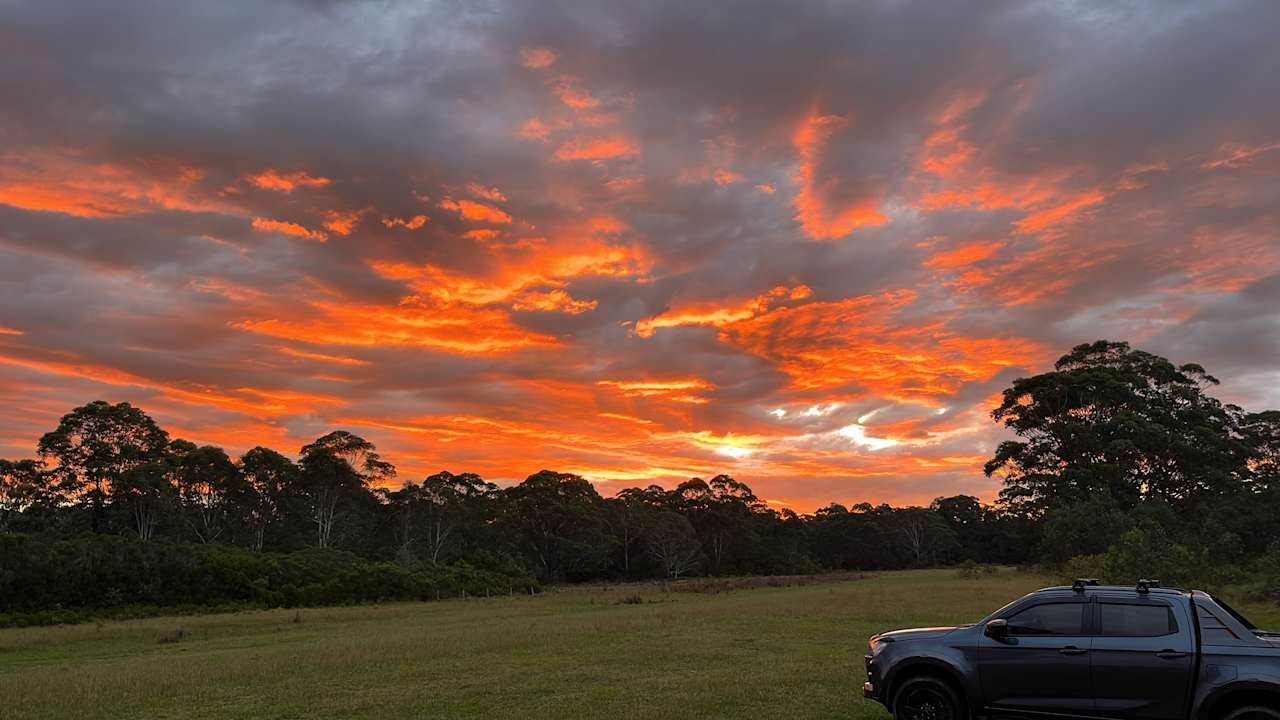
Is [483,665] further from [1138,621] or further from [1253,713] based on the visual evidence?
[1253,713]

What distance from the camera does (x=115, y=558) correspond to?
55281 mm

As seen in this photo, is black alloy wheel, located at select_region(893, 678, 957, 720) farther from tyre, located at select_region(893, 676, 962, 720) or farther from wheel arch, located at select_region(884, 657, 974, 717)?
wheel arch, located at select_region(884, 657, 974, 717)

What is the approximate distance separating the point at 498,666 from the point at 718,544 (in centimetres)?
10501

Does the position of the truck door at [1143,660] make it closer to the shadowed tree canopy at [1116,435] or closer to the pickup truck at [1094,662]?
the pickup truck at [1094,662]

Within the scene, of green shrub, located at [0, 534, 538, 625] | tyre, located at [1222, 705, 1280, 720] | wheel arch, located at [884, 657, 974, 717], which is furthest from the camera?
green shrub, located at [0, 534, 538, 625]

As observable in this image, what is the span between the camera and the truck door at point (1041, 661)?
415 inches

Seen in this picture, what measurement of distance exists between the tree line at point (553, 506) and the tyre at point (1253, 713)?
27.0 m

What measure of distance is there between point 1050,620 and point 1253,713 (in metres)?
2.32

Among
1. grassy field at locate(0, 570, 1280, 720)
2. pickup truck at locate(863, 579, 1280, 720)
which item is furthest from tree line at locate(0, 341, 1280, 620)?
pickup truck at locate(863, 579, 1280, 720)

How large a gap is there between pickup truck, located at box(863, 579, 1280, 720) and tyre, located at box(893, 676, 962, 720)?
0.05 ft

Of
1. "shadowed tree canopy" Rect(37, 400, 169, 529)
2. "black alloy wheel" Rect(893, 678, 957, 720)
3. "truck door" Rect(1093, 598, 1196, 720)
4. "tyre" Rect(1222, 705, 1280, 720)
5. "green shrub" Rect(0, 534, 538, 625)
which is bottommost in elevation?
"green shrub" Rect(0, 534, 538, 625)

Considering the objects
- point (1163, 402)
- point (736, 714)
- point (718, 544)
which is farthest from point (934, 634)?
point (718, 544)

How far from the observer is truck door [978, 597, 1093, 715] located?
10547 mm

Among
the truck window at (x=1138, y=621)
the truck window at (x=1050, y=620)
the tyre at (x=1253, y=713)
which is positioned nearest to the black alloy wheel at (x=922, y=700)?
the truck window at (x=1050, y=620)
